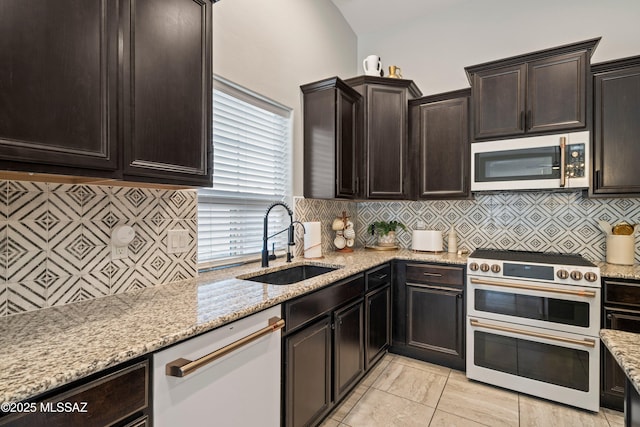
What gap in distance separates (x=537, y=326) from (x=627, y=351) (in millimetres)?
1590

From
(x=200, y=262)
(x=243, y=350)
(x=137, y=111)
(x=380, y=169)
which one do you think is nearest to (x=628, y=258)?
(x=380, y=169)

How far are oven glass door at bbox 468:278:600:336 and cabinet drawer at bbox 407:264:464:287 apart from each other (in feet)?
0.43

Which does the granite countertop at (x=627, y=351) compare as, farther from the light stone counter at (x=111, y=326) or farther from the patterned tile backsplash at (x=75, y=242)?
the patterned tile backsplash at (x=75, y=242)

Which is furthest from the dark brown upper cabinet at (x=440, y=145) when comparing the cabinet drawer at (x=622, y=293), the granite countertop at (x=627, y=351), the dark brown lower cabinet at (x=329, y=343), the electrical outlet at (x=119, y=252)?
the electrical outlet at (x=119, y=252)

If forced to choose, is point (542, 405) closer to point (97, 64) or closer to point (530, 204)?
point (530, 204)

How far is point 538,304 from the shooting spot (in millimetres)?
2229

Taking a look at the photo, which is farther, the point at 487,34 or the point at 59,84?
the point at 487,34

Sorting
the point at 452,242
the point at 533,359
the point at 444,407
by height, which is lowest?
the point at 444,407

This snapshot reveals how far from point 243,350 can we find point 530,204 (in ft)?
9.13

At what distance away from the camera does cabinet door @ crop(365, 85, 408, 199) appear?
3.04 m

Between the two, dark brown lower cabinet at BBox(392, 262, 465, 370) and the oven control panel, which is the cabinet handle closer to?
dark brown lower cabinet at BBox(392, 262, 465, 370)

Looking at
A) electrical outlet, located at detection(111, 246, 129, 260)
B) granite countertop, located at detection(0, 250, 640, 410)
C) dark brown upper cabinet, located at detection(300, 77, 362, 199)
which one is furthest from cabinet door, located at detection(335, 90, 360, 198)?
electrical outlet, located at detection(111, 246, 129, 260)

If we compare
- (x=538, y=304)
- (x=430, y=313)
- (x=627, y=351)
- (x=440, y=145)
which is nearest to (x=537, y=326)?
(x=538, y=304)

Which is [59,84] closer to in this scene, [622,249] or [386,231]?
[386,231]
